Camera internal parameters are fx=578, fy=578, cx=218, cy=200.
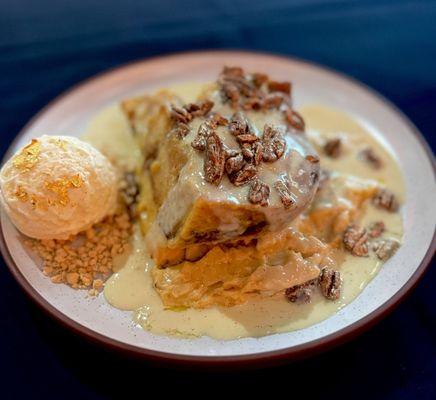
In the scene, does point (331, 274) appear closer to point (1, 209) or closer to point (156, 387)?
point (156, 387)

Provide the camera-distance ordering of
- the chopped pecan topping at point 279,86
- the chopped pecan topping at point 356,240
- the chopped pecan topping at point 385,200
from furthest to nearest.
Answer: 1. the chopped pecan topping at point 279,86
2. the chopped pecan topping at point 385,200
3. the chopped pecan topping at point 356,240

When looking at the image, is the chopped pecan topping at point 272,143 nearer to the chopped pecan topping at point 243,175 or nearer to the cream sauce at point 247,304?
the chopped pecan topping at point 243,175

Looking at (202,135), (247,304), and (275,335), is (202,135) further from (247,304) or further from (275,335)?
(275,335)

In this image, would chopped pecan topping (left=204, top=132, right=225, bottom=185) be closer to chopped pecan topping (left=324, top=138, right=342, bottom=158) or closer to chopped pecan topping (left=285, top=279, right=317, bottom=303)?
chopped pecan topping (left=285, top=279, right=317, bottom=303)

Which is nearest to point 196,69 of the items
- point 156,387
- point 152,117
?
point 152,117

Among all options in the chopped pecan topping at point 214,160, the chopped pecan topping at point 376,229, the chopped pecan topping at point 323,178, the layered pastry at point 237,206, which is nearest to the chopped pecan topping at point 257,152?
the layered pastry at point 237,206

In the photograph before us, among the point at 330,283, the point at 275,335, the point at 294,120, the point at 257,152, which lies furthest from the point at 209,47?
the point at 275,335
